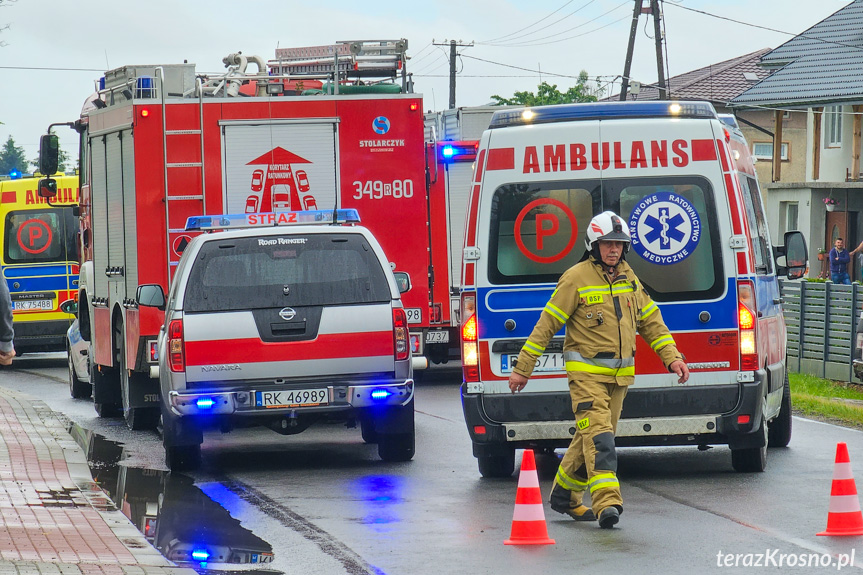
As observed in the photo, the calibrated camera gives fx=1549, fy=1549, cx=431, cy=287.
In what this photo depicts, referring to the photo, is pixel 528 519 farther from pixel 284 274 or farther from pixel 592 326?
pixel 284 274

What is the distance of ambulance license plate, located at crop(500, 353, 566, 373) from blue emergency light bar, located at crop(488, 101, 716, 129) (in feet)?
5.16

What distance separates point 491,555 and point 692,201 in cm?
340

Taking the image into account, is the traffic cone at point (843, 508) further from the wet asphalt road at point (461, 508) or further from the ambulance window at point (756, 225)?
the ambulance window at point (756, 225)

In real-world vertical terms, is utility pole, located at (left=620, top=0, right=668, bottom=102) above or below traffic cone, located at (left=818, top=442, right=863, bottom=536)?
above

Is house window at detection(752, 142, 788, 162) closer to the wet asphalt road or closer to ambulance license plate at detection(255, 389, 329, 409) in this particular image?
the wet asphalt road

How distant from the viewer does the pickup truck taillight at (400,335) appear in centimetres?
1151

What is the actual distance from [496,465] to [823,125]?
39.1 meters

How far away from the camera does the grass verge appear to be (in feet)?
51.7

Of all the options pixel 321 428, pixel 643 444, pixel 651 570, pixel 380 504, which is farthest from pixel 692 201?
pixel 321 428

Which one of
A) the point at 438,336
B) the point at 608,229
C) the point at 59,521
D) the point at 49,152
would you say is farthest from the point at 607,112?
the point at 49,152

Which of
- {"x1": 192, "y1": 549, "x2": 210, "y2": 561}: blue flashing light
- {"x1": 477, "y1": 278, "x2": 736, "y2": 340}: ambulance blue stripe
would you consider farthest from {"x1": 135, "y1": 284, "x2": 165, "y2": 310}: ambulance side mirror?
{"x1": 192, "y1": 549, "x2": 210, "y2": 561}: blue flashing light

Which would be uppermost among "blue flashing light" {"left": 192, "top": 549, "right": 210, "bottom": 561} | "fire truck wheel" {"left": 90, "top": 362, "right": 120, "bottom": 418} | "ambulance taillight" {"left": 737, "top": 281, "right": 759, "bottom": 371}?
"ambulance taillight" {"left": 737, "top": 281, "right": 759, "bottom": 371}

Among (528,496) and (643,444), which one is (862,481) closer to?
(643,444)

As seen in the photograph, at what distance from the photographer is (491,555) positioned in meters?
7.94
